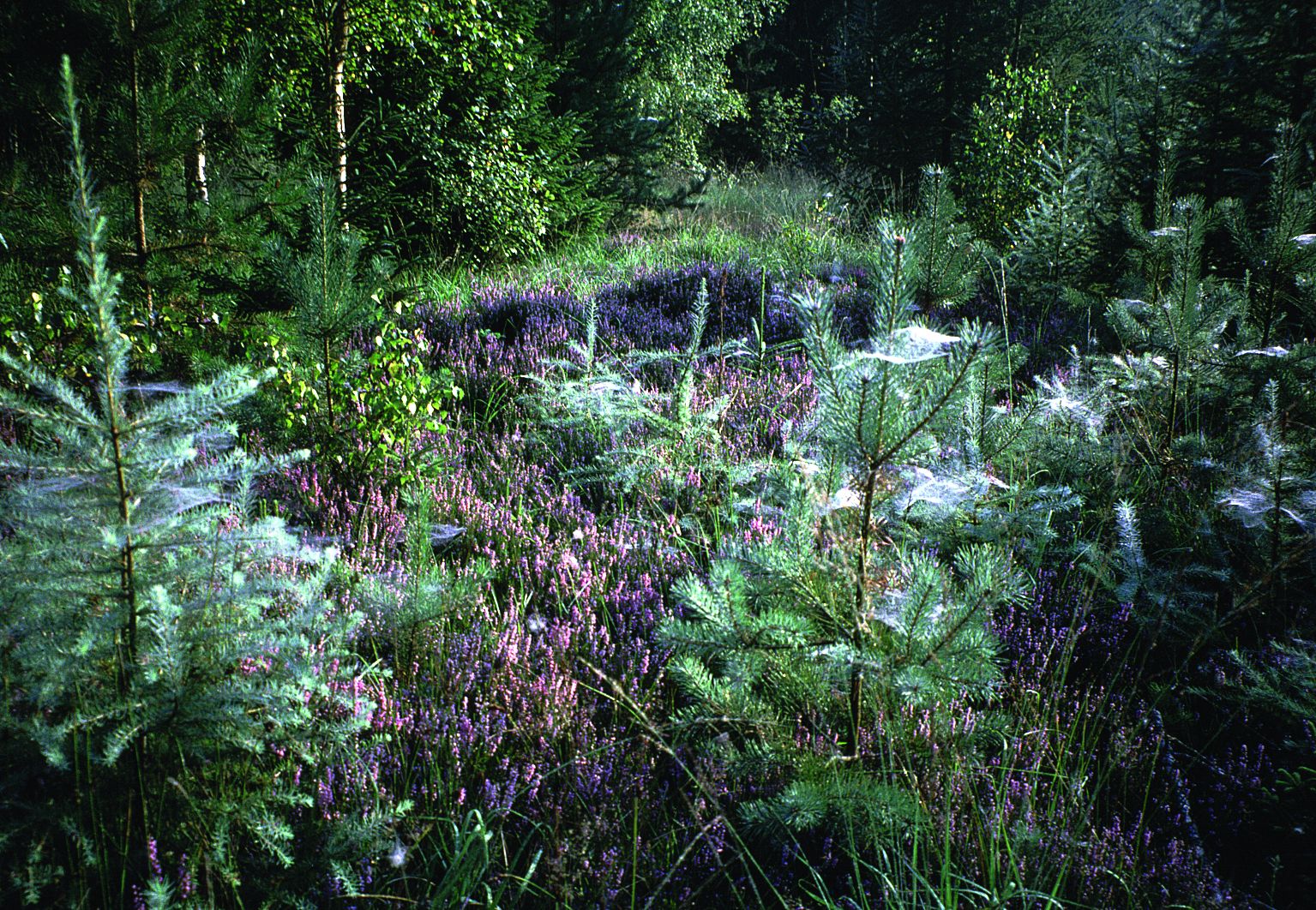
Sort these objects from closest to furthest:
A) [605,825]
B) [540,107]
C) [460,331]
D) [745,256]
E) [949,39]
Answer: [605,825] → [460,331] → [745,256] → [540,107] → [949,39]

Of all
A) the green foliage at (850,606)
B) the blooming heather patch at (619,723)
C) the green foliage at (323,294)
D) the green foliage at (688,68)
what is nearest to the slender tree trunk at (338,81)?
the green foliage at (323,294)

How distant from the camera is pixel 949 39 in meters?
14.5

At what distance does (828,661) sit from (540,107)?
36.0 ft

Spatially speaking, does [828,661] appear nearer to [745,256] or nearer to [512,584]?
[512,584]

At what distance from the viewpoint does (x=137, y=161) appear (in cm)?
→ 348

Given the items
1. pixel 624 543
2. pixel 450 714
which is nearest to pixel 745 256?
pixel 624 543

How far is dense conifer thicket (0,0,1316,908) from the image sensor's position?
150 cm

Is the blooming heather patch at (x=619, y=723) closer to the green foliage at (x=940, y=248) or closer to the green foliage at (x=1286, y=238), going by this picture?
the green foliage at (x=940, y=248)

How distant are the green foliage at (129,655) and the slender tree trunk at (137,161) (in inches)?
95.1

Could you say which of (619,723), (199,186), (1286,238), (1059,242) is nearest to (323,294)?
(199,186)

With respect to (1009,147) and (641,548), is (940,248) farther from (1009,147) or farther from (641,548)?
(1009,147)

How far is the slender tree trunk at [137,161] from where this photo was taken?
3.35 meters

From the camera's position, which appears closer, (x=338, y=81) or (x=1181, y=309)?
(x=1181, y=309)

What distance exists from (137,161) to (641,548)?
291 centimetres
